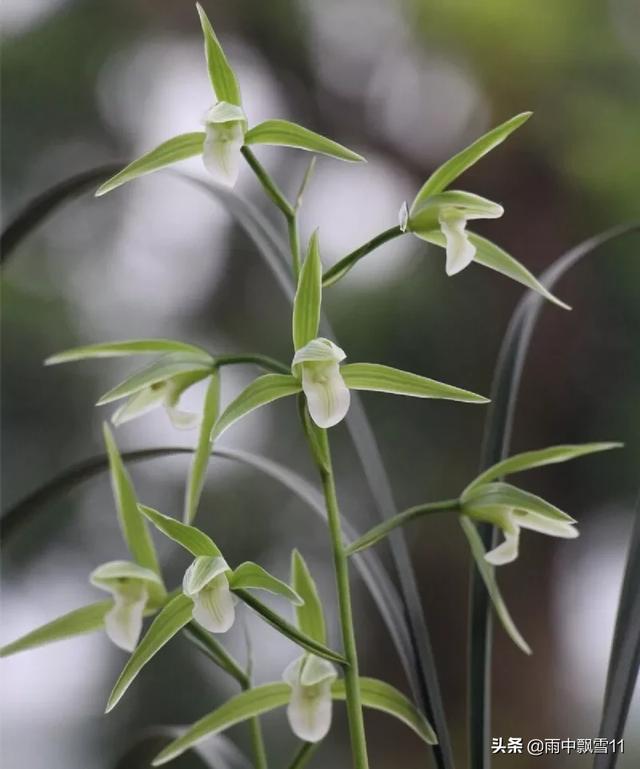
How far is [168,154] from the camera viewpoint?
0.59m

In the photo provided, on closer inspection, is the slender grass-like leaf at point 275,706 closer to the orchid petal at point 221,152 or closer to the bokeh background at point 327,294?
the orchid petal at point 221,152

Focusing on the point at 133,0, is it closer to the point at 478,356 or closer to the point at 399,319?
the point at 399,319

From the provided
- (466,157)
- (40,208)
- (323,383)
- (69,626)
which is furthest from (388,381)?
(40,208)

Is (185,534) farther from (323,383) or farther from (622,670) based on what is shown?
(622,670)

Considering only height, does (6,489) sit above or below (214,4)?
below

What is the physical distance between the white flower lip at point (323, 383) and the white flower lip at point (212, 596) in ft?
0.31

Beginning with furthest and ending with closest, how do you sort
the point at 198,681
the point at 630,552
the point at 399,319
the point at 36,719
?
the point at 399,319 < the point at 198,681 < the point at 36,719 < the point at 630,552

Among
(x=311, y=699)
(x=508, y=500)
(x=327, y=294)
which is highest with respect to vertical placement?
(x=327, y=294)

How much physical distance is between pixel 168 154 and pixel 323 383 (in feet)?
0.58

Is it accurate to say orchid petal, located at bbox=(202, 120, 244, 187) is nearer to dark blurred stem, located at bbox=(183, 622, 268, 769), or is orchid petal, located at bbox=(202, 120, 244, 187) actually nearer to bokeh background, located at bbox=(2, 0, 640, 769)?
dark blurred stem, located at bbox=(183, 622, 268, 769)

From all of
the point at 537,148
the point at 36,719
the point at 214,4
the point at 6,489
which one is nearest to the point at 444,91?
the point at 537,148

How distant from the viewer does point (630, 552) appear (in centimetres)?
62

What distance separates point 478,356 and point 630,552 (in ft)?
3.50

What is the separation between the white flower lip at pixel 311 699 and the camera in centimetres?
59
